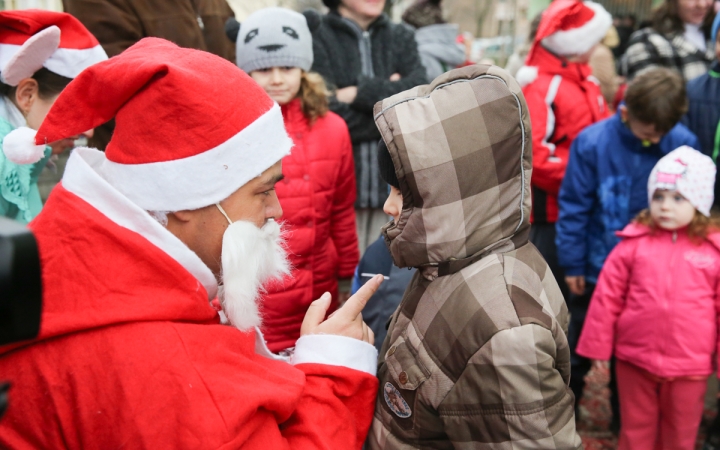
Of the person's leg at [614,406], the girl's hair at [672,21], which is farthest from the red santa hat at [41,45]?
the girl's hair at [672,21]

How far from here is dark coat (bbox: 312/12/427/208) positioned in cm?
361

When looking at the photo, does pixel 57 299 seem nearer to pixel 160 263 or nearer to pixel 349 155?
pixel 160 263

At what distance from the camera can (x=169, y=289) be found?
1426 mm

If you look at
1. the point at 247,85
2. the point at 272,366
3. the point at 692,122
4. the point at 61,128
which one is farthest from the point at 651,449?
the point at 61,128

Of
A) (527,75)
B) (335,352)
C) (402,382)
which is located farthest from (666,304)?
(335,352)

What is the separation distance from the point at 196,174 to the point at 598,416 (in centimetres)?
324

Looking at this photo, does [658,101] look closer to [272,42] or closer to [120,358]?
[272,42]

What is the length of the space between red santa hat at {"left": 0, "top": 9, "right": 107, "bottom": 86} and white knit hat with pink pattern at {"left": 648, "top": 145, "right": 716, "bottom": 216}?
2562 mm

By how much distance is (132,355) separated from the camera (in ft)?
4.36

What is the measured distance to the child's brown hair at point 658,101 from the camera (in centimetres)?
318

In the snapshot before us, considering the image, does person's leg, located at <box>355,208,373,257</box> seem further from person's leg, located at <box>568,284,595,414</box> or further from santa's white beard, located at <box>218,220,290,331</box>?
santa's white beard, located at <box>218,220,290,331</box>

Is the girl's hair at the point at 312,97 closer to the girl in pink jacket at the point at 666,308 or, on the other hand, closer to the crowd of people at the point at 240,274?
the crowd of people at the point at 240,274

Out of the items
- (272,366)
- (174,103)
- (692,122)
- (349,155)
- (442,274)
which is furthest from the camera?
(692,122)

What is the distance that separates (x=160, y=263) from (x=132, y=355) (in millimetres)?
211
